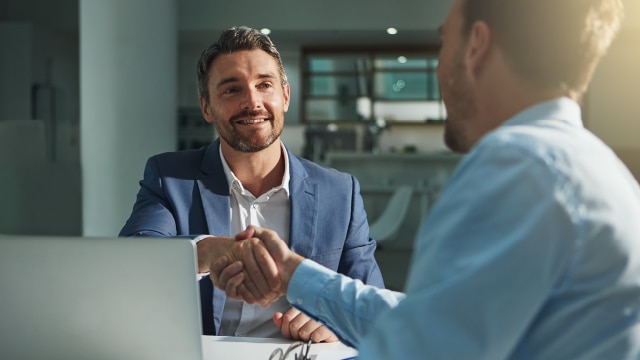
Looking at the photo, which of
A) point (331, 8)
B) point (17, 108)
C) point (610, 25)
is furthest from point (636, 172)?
point (610, 25)

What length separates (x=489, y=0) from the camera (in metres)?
0.86

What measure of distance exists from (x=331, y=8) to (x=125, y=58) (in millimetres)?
4757

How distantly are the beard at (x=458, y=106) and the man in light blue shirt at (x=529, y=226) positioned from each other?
0.02m

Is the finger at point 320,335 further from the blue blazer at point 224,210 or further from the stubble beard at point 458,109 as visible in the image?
the stubble beard at point 458,109

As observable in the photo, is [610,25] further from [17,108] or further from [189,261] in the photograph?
[17,108]

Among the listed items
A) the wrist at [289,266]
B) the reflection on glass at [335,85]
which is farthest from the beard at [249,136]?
the reflection on glass at [335,85]

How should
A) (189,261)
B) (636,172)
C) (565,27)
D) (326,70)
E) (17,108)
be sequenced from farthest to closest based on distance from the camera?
(326,70)
(636,172)
(17,108)
(189,261)
(565,27)

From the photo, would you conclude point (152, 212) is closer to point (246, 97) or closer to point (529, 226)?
point (246, 97)

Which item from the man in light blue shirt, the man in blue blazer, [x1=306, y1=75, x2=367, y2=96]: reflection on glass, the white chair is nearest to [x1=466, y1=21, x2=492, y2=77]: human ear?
the man in light blue shirt

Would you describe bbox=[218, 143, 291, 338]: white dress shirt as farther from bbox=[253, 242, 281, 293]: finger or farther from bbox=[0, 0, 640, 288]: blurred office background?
bbox=[0, 0, 640, 288]: blurred office background

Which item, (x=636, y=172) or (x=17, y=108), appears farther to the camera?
(x=636, y=172)

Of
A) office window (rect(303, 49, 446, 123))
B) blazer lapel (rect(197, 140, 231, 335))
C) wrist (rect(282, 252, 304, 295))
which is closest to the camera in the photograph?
wrist (rect(282, 252, 304, 295))

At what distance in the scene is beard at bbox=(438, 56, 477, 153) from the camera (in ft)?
2.97

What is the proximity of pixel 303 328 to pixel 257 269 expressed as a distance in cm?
26
